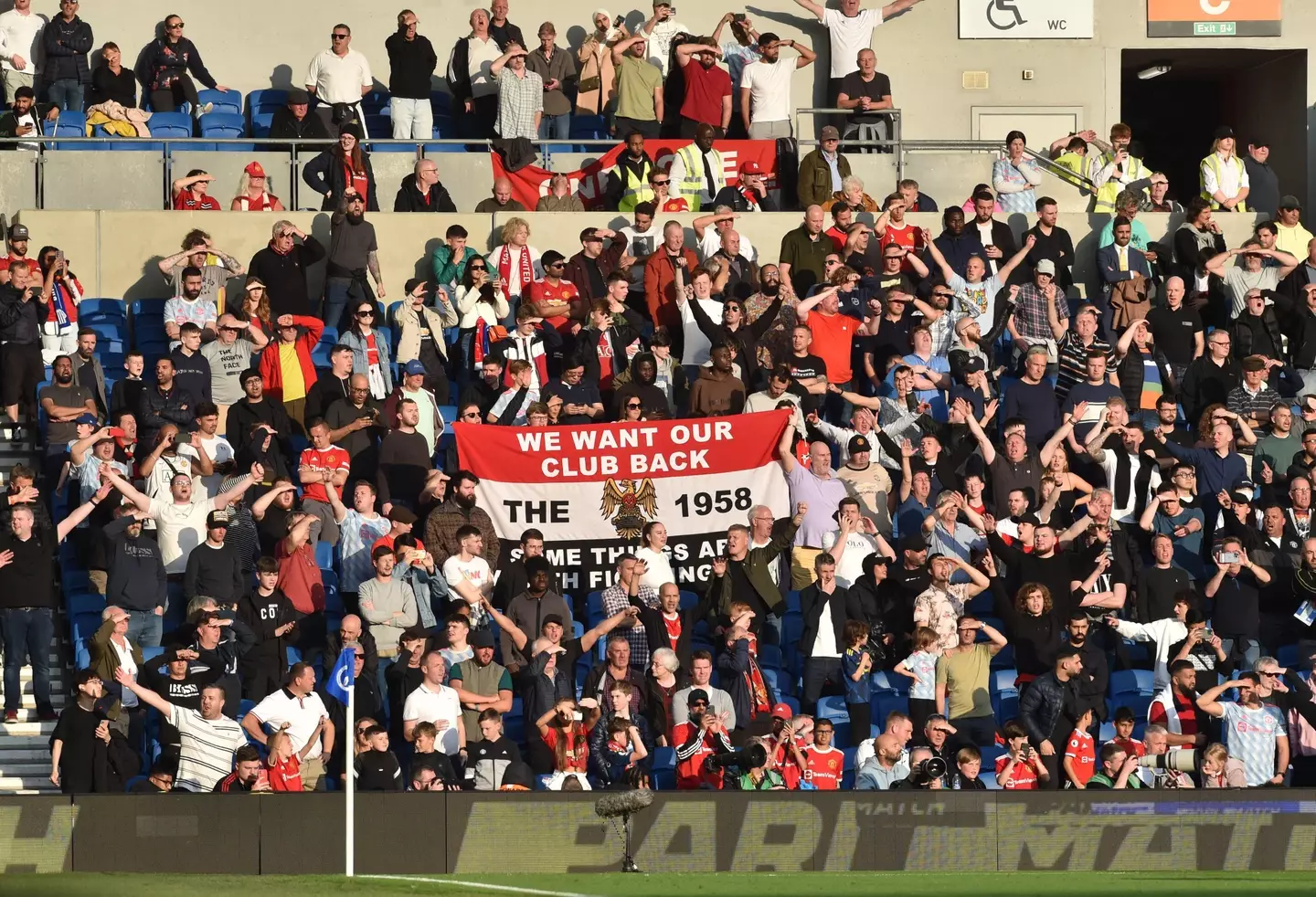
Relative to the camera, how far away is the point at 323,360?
69.2 ft

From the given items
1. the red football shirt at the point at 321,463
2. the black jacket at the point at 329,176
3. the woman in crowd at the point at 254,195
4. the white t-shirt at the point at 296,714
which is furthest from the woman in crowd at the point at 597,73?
the white t-shirt at the point at 296,714

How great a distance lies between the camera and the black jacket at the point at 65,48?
24266 mm

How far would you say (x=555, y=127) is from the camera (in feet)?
80.7

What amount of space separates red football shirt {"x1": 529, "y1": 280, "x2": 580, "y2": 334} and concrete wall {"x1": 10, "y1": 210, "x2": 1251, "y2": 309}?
1793mm

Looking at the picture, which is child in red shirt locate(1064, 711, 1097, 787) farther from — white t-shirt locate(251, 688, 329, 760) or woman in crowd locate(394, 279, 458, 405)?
woman in crowd locate(394, 279, 458, 405)

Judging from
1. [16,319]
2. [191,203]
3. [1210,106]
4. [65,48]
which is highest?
[65,48]

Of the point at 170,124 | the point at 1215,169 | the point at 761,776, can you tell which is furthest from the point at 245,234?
the point at 1215,169

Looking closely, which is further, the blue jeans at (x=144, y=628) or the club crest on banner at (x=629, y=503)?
the club crest on banner at (x=629, y=503)

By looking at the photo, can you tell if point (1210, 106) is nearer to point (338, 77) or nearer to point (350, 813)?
point (338, 77)

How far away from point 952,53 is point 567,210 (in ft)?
20.8

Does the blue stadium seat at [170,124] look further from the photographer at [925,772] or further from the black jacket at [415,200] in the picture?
the photographer at [925,772]

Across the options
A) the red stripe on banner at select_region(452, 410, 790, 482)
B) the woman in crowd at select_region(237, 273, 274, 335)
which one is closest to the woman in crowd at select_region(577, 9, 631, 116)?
the woman in crowd at select_region(237, 273, 274, 335)

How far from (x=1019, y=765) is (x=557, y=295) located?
276 inches

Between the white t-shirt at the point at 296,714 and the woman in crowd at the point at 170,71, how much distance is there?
1002cm
